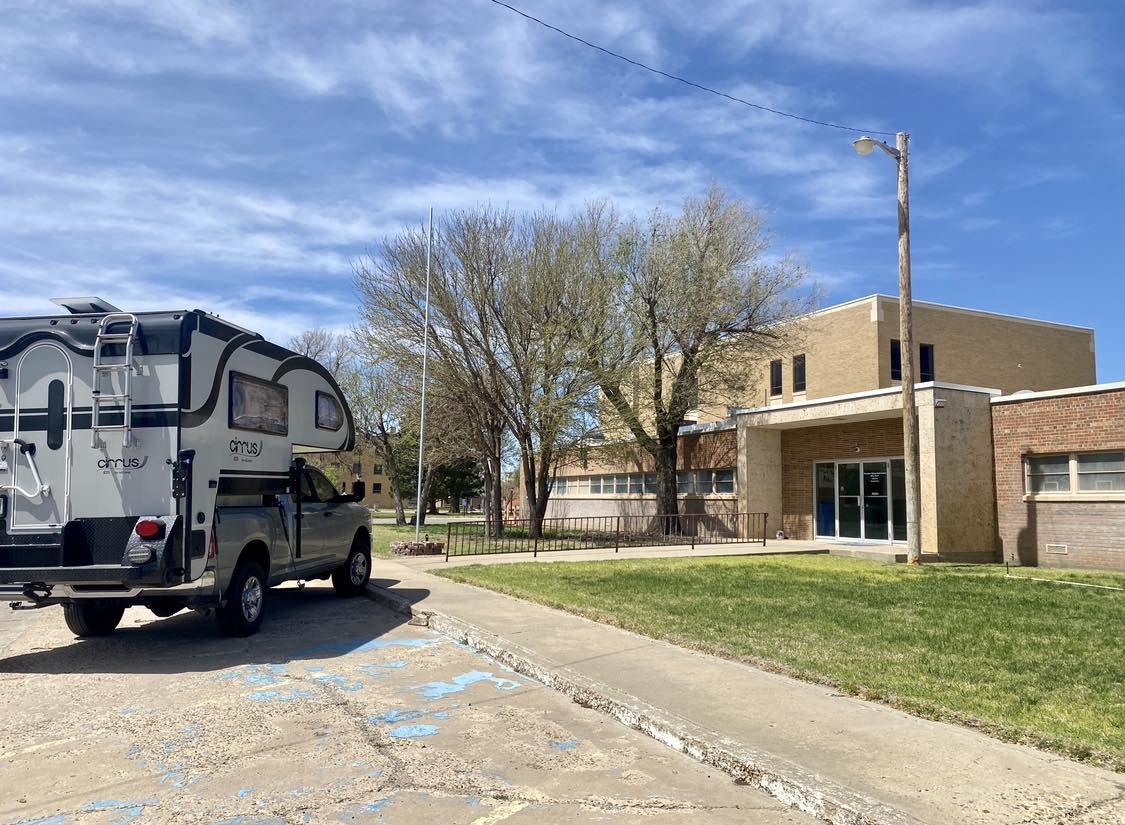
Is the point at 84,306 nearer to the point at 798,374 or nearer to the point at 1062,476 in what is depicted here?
the point at 1062,476

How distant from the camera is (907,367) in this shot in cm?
1838

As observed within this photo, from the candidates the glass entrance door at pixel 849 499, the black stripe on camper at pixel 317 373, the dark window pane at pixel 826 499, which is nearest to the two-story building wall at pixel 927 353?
the dark window pane at pixel 826 499

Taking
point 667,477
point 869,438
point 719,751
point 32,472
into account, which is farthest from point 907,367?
point 32,472

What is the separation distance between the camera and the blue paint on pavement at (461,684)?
282 inches

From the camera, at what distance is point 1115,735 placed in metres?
5.36

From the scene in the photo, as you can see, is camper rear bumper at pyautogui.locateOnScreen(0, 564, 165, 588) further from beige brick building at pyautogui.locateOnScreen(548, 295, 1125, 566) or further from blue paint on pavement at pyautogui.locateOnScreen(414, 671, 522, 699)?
beige brick building at pyautogui.locateOnScreen(548, 295, 1125, 566)

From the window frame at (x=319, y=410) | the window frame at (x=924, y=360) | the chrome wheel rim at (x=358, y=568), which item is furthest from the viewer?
the window frame at (x=924, y=360)

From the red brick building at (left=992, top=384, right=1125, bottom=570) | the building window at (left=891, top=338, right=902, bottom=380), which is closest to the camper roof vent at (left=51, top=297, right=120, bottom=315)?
the red brick building at (left=992, top=384, right=1125, bottom=570)

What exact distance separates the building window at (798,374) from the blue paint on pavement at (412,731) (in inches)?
1201

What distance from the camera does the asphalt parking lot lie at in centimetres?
459

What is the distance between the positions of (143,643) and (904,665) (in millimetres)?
7855

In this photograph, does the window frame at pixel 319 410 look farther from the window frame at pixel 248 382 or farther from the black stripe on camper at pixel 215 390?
the black stripe on camper at pixel 215 390

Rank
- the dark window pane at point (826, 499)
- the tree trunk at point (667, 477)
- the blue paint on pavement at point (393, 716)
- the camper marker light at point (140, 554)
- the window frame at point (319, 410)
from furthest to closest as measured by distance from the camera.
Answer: the tree trunk at point (667, 477) → the dark window pane at point (826, 499) → the window frame at point (319, 410) → the camper marker light at point (140, 554) → the blue paint on pavement at point (393, 716)

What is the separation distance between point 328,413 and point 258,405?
6.77 feet
